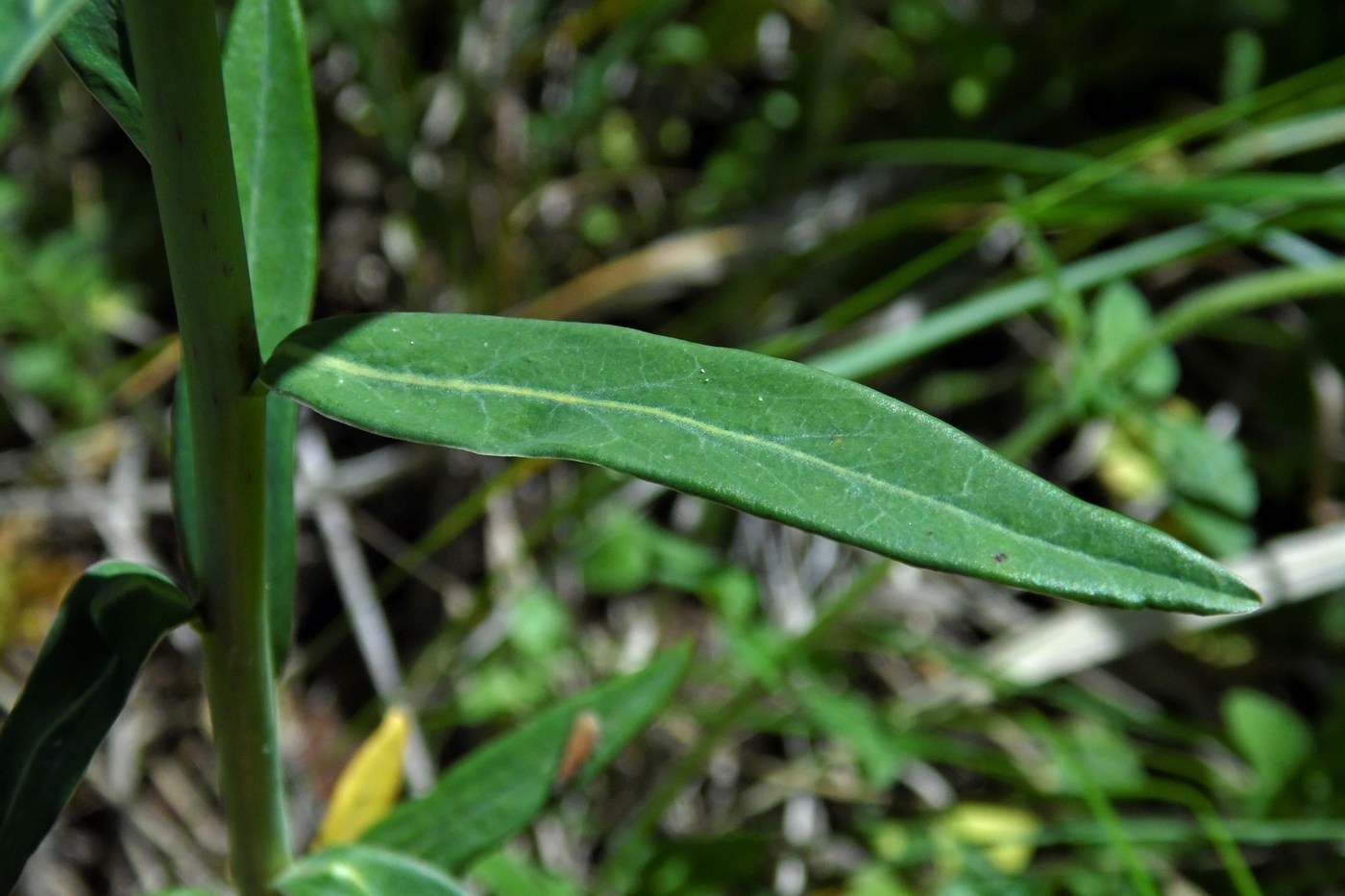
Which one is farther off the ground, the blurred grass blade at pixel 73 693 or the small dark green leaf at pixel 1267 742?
the blurred grass blade at pixel 73 693

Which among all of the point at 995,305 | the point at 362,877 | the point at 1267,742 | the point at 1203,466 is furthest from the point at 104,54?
the point at 1267,742

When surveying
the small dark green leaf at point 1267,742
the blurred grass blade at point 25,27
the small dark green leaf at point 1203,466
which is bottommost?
the small dark green leaf at point 1267,742

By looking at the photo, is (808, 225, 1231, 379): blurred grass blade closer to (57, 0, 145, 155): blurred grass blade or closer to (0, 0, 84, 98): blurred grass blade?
(57, 0, 145, 155): blurred grass blade

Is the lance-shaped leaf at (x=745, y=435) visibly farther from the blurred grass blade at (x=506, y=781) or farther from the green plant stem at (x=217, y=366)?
the blurred grass blade at (x=506, y=781)

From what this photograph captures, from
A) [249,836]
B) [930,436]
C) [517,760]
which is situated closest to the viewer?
[930,436]

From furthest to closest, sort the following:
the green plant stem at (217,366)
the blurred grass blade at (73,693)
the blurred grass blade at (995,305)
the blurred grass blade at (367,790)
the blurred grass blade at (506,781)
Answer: the blurred grass blade at (995,305) < the blurred grass blade at (367,790) < the blurred grass blade at (506,781) < the blurred grass blade at (73,693) < the green plant stem at (217,366)

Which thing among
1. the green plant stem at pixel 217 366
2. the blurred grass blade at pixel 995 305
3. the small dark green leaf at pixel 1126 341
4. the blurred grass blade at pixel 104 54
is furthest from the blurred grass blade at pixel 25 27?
the small dark green leaf at pixel 1126 341

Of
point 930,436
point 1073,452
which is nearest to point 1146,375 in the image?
point 1073,452

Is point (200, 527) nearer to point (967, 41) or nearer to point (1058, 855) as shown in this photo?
point (1058, 855)
